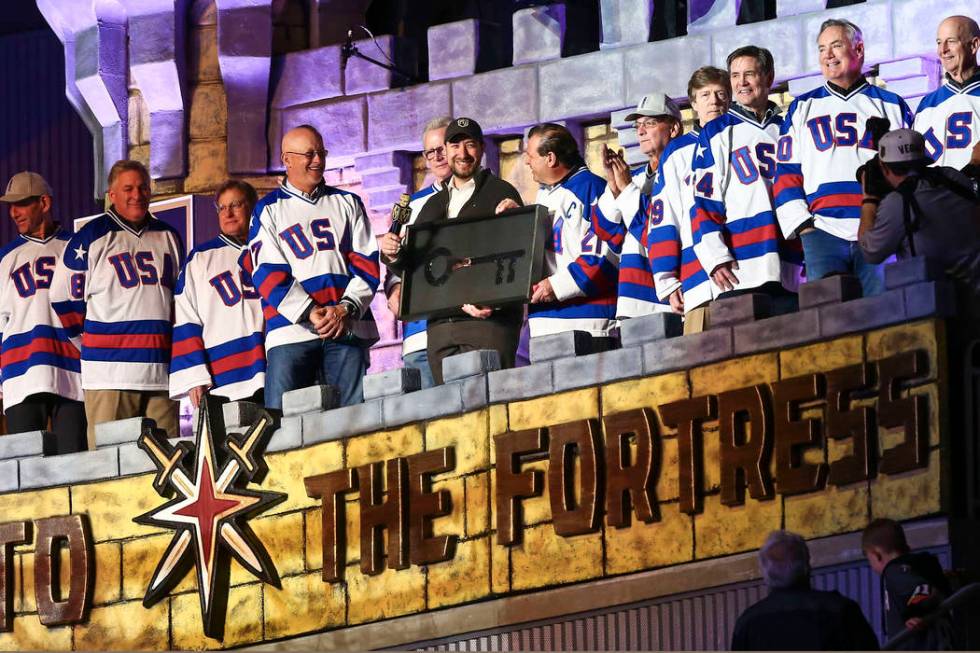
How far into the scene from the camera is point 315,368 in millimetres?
12562

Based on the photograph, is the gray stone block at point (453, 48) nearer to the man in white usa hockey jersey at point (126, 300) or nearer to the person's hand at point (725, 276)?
the man in white usa hockey jersey at point (126, 300)

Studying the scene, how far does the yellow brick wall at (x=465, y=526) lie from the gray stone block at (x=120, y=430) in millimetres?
214

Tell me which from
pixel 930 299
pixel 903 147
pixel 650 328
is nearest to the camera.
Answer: pixel 930 299

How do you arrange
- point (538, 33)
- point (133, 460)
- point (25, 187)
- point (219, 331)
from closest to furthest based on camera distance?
point (133, 460) < point (219, 331) < point (25, 187) < point (538, 33)

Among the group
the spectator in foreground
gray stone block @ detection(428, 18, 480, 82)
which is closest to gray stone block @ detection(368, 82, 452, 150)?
gray stone block @ detection(428, 18, 480, 82)

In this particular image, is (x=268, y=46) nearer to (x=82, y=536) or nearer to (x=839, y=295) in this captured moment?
(x=82, y=536)

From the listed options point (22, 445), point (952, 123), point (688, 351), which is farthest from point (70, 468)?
point (952, 123)

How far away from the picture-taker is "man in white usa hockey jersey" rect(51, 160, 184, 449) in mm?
13156

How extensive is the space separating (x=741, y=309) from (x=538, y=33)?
13.5 feet

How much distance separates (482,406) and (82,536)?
2.47 meters

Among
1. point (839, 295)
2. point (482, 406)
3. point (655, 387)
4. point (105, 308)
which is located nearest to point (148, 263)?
point (105, 308)

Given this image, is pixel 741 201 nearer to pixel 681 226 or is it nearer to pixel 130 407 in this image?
pixel 681 226

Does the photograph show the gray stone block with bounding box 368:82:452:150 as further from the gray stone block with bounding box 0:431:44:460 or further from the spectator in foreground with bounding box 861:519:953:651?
the spectator in foreground with bounding box 861:519:953:651

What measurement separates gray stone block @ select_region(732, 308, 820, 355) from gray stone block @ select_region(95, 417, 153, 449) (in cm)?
342
